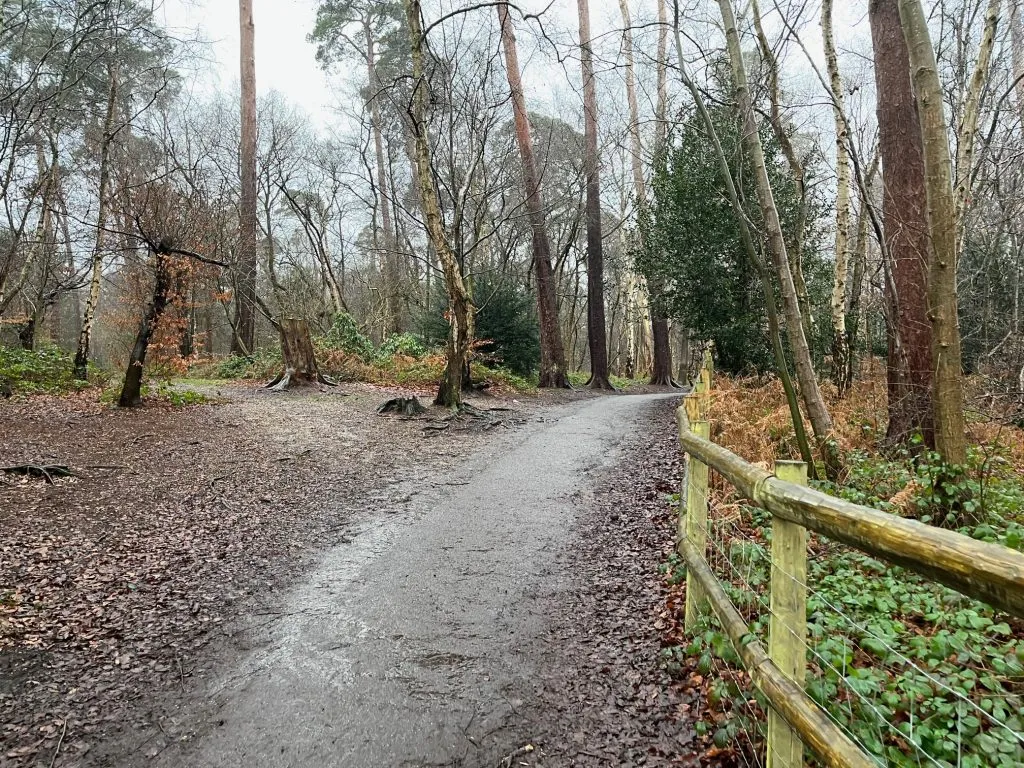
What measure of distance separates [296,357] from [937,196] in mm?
14177

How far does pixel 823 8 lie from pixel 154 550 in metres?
10.9

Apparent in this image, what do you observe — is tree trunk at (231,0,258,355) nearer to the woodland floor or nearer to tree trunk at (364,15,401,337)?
tree trunk at (364,15,401,337)

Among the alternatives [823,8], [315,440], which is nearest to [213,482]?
[315,440]

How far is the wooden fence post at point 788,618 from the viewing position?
207 cm

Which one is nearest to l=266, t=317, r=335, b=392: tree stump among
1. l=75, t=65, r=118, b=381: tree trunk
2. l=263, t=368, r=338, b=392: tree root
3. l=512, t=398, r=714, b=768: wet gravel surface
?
l=263, t=368, r=338, b=392: tree root

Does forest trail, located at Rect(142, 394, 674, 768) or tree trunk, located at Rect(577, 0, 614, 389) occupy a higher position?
tree trunk, located at Rect(577, 0, 614, 389)

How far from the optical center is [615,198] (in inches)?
1016

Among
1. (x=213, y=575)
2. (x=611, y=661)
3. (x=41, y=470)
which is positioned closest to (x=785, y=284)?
(x=611, y=661)

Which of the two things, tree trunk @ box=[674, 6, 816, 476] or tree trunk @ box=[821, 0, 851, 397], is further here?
tree trunk @ box=[821, 0, 851, 397]

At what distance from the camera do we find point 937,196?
3988mm

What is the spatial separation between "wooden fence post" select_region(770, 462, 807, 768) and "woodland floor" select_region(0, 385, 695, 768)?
75cm

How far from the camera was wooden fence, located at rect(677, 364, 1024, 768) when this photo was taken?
1.29 metres

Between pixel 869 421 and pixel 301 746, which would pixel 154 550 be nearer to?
pixel 301 746

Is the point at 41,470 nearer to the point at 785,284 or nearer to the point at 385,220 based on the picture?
the point at 785,284
